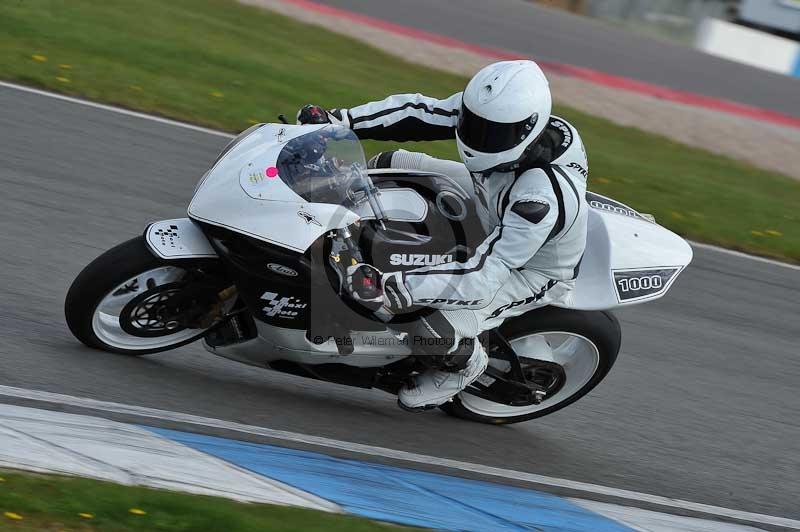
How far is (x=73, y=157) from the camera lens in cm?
736

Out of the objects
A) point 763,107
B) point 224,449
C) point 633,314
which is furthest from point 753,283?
point 763,107

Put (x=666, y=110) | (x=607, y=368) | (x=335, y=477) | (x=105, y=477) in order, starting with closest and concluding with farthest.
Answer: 1. (x=105, y=477)
2. (x=335, y=477)
3. (x=607, y=368)
4. (x=666, y=110)

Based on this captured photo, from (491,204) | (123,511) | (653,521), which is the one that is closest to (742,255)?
(653,521)

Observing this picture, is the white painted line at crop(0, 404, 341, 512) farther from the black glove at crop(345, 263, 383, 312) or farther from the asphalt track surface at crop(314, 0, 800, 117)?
the asphalt track surface at crop(314, 0, 800, 117)

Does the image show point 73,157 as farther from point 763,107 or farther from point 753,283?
point 763,107

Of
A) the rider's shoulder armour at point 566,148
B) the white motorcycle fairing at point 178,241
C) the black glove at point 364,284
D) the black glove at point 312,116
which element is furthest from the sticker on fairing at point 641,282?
the white motorcycle fairing at point 178,241

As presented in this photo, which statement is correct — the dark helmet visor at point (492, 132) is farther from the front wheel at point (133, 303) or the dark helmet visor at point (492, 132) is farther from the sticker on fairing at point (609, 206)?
the front wheel at point (133, 303)

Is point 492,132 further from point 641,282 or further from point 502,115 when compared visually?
point 641,282

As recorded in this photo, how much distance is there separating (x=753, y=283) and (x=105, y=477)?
19.0ft

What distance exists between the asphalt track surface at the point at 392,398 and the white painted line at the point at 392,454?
2.4 inches

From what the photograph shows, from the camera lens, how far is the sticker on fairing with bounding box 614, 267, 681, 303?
476 cm

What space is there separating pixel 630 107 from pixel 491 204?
33.6 ft

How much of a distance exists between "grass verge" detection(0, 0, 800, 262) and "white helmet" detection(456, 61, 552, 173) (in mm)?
5053

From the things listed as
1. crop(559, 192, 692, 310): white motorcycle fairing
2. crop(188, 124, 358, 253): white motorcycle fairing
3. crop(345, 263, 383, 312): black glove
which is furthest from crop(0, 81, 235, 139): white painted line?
crop(345, 263, 383, 312): black glove
